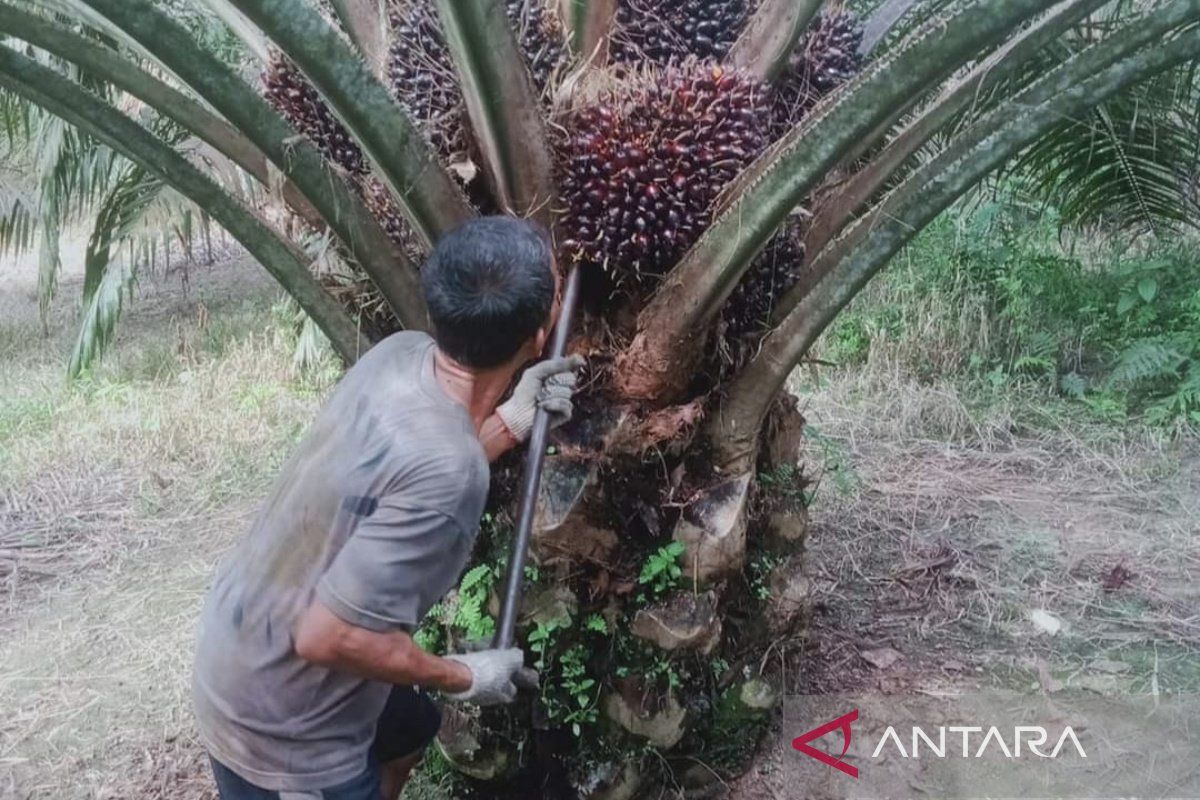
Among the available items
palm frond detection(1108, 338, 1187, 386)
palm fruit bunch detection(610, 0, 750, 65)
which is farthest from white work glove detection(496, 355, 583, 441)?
palm frond detection(1108, 338, 1187, 386)

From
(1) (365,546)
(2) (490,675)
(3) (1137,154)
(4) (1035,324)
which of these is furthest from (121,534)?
(4) (1035,324)

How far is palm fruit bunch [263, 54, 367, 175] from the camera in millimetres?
2283

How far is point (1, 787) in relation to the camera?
257 centimetres

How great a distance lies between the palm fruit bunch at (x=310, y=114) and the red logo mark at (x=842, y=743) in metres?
1.69

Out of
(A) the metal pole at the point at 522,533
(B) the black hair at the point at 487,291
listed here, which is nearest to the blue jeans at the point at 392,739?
(A) the metal pole at the point at 522,533

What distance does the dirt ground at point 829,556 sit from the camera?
2.71 metres

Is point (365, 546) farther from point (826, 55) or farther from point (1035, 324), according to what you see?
point (1035, 324)

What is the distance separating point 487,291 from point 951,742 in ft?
5.68

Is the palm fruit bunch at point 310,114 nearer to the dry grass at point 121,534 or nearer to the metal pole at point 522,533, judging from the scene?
the metal pole at point 522,533

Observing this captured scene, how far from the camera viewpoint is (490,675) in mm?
1719

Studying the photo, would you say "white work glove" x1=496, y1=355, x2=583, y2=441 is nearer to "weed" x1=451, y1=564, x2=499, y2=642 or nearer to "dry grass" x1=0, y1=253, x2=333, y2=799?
"weed" x1=451, y1=564, x2=499, y2=642

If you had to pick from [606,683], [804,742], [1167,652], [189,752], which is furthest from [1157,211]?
[189,752]

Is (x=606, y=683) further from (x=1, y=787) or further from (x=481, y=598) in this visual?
(x=1, y=787)

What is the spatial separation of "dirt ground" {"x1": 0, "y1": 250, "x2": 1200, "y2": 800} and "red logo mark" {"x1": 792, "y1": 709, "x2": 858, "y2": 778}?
0.03 meters
